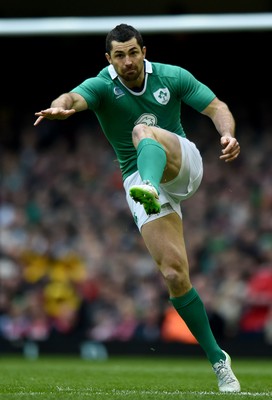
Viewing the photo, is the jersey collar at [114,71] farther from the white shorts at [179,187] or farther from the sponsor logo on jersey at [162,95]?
the white shorts at [179,187]

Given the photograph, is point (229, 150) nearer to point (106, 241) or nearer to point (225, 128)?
point (225, 128)

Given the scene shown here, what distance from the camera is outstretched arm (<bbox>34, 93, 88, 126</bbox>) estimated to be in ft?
19.5

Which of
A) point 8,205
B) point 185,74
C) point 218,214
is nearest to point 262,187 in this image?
point 218,214

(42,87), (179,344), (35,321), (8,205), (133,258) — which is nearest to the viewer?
(179,344)

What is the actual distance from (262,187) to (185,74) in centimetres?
881

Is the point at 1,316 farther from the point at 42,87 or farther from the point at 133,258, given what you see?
the point at 42,87

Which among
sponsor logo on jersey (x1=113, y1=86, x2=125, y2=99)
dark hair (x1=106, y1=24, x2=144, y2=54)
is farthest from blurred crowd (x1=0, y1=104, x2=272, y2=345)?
dark hair (x1=106, y1=24, x2=144, y2=54)

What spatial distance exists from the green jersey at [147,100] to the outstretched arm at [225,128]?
2.3 inches

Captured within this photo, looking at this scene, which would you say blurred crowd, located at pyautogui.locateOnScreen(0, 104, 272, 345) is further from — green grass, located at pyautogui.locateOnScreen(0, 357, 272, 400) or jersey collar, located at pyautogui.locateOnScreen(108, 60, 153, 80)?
jersey collar, located at pyautogui.locateOnScreen(108, 60, 153, 80)

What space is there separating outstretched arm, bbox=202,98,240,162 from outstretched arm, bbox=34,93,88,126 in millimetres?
861

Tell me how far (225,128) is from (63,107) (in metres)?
1.07

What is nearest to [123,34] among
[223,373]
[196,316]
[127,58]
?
[127,58]

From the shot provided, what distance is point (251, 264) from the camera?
14.1m

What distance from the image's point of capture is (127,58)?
655 centimetres
